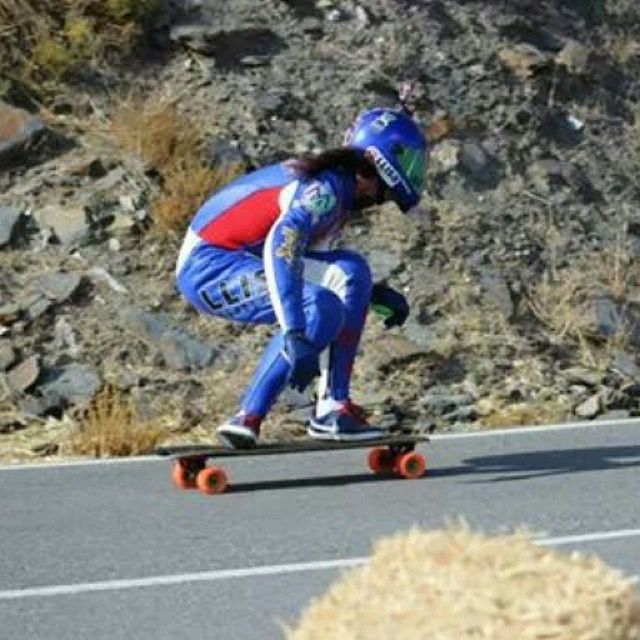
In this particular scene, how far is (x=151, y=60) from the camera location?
588 inches

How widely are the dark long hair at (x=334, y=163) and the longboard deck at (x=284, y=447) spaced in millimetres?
1236

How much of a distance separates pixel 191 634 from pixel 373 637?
2.70 metres

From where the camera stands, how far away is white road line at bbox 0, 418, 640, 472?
31.6ft

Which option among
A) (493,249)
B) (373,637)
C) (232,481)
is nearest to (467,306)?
(493,249)

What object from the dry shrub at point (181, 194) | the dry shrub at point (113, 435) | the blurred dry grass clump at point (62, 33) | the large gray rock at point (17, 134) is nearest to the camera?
the dry shrub at point (113, 435)

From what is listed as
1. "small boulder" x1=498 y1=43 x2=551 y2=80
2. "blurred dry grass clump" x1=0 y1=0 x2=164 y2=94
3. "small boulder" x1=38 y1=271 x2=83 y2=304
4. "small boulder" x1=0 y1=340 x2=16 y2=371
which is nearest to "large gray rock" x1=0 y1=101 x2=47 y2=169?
"blurred dry grass clump" x1=0 y1=0 x2=164 y2=94

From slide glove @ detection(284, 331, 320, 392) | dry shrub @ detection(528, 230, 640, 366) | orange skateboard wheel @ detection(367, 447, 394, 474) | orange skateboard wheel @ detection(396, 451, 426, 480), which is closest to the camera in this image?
slide glove @ detection(284, 331, 320, 392)

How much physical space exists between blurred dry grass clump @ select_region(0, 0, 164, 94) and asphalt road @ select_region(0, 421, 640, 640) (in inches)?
208

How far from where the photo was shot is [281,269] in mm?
8625

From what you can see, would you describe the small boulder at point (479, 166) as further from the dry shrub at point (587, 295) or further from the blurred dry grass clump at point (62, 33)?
the blurred dry grass clump at point (62, 33)

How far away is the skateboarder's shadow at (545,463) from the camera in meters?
9.34

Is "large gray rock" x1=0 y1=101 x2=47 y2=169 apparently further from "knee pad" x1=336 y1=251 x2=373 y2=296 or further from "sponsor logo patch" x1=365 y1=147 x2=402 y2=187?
"sponsor logo patch" x1=365 y1=147 x2=402 y2=187

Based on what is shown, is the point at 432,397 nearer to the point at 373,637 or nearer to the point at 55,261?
the point at 55,261

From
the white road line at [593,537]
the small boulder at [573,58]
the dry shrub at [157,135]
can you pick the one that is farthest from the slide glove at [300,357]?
the small boulder at [573,58]
